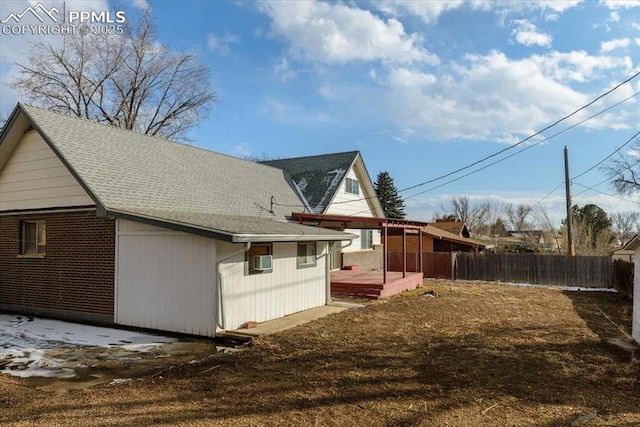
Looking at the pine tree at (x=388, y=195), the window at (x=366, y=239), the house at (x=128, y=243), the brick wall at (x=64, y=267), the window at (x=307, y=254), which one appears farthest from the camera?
the pine tree at (x=388, y=195)

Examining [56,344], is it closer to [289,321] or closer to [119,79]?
[289,321]

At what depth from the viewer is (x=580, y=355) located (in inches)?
289

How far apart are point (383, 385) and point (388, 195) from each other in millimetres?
42801

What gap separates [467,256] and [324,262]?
12594 mm

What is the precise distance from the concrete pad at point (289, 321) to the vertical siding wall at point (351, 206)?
7.14 meters

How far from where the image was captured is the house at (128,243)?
9086mm

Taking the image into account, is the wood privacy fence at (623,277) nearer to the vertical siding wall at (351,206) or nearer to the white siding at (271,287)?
the vertical siding wall at (351,206)

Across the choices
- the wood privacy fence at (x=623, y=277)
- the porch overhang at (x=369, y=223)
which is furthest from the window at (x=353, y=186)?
the wood privacy fence at (x=623, y=277)

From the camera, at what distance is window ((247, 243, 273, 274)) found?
32.6 ft

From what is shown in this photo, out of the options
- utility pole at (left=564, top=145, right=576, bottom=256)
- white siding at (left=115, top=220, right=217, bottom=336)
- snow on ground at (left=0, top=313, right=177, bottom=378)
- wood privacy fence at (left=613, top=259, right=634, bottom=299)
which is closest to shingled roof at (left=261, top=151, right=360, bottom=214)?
white siding at (left=115, top=220, right=217, bottom=336)

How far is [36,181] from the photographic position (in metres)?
11.3

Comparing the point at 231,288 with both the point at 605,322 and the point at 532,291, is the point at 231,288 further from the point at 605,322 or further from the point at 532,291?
the point at 532,291

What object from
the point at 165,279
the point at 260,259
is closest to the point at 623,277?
the point at 260,259

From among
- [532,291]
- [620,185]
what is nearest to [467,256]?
[532,291]
